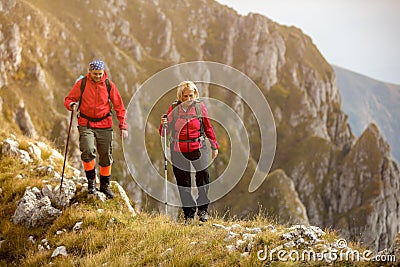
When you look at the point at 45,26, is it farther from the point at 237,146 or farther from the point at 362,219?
the point at 362,219

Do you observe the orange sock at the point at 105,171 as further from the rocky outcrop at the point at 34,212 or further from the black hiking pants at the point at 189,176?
the black hiking pants at the point at 189,176

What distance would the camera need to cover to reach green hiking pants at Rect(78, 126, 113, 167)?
28.6ft

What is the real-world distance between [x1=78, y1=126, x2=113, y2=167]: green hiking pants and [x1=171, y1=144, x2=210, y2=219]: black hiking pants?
186 cm

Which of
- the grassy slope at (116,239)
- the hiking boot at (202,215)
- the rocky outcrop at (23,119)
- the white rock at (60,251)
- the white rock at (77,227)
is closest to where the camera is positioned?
the grassy slope at (116,239)

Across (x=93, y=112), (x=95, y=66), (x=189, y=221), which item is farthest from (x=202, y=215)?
(x=95, y=66)

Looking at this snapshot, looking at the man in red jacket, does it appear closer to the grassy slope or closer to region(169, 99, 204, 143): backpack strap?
the grassy slope

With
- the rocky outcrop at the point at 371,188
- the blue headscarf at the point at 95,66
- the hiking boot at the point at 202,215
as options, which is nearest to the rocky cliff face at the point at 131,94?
the rocky outcrop at the point at 371,188

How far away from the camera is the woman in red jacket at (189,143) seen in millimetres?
8664

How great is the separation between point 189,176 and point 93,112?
310 cm

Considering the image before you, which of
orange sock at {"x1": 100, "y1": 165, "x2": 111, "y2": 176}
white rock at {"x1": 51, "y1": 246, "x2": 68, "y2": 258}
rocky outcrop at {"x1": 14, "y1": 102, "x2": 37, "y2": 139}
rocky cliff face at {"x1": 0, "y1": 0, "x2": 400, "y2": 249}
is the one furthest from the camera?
rocky cliff face at {"x1": 0, "y1": 0, "x2": 400, "y2": 249}

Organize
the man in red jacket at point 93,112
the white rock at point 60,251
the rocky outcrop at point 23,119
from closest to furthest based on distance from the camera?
the white rock at point 60,251
the man in red jacket at point 93,112
the rocky outcrop at point 23,119

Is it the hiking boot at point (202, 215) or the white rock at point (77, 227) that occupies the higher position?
the hiking boot at point (202, 215)

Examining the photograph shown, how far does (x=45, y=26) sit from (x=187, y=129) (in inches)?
5419

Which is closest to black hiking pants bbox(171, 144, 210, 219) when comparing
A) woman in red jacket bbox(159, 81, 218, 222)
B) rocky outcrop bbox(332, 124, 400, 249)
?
woman in red jacket bbox(159, 81, 218, 222)
